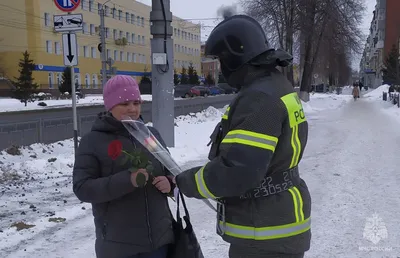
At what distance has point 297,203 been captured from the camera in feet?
7.14

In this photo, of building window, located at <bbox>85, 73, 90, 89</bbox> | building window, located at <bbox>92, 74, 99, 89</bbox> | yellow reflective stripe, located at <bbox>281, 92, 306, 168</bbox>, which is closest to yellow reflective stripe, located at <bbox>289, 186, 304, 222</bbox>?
yellow reflective stripe, located at <bbox>281, 92, 306, 168</bbox>

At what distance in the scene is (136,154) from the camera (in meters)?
2.41

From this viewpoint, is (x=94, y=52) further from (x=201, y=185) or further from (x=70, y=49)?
(x=201, y=185)

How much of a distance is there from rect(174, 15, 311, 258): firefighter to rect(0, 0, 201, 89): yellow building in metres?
45.2

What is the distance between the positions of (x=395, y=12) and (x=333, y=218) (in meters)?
81.7

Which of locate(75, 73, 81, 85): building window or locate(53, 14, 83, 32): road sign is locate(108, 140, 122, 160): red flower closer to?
locate(53, 14, 83, 32): road sign

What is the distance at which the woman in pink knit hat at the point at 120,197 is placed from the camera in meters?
2.56

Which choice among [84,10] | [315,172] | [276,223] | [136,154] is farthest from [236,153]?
[84,10]

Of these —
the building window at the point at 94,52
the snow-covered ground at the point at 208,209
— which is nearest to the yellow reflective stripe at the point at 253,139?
the snow-covered ground at the point at 208,209

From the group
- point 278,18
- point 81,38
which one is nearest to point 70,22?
point 278,18

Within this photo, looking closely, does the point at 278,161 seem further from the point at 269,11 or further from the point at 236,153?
the point at 269,11

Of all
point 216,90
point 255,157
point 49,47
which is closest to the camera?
point 255,157

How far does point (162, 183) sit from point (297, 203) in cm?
79

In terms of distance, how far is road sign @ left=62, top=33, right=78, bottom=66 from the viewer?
8.56 metres
